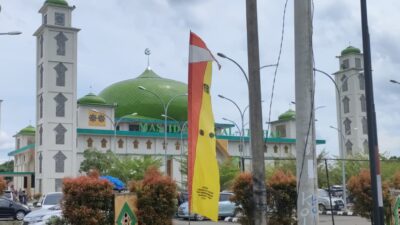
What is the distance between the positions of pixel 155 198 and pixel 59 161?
2026 inches

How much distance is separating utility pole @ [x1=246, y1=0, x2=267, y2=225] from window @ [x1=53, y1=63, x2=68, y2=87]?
190 ft

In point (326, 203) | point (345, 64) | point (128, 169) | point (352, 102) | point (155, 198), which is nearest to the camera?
point (155, 198)

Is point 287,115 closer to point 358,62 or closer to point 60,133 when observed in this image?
point 358,62

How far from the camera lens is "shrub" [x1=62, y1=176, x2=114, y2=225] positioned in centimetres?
1576

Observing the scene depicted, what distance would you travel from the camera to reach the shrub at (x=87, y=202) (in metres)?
15.8

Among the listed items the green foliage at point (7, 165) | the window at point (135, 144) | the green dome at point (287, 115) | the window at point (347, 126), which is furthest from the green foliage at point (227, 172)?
the green foliage at point (7, 165)

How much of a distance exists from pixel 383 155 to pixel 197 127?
58.9 meters

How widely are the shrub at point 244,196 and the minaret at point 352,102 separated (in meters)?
71.7

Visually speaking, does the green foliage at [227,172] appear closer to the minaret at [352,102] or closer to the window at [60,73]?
the window at [60,73]

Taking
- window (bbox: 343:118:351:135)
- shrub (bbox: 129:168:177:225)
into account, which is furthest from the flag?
window (bbox: 343:118:351:135)

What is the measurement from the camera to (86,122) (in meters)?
73.1

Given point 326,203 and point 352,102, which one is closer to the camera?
point 326,203

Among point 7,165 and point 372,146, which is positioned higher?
point 7,165

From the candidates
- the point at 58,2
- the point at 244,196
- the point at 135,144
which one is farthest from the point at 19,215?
the point at 135,144
